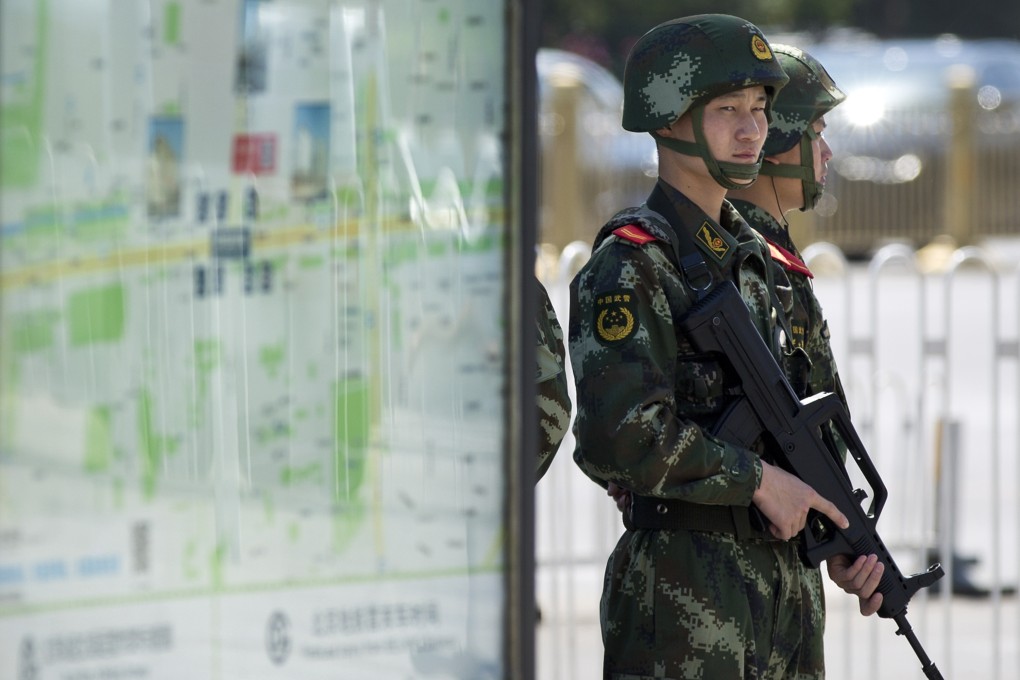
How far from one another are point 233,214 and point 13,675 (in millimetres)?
550

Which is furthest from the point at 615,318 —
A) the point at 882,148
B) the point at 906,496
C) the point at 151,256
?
the point at 882,148

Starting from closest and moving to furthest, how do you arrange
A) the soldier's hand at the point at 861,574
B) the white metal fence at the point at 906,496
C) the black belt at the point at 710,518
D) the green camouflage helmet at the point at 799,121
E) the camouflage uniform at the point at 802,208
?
1. the black belt at the point at 710,518
2. the soldier's hand at the point at 861,574
3. the camouflage uniform at the point at 802,208
4. the green camouflage helmet at the point at 799,121
5. the white metal fence at the point at 906,496

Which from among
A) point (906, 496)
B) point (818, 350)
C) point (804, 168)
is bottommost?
point (906, 496)

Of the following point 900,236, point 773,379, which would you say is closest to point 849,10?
point 900,236

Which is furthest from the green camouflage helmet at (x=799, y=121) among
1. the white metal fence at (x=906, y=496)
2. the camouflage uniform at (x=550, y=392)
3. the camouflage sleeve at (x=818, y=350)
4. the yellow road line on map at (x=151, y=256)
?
the white metal fence at (x=906, y=496)

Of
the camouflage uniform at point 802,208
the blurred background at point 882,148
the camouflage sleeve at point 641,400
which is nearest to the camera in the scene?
the camouflage sleeve at point 641,400

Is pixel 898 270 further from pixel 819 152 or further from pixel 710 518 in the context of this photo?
pixel 710 518

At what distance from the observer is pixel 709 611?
8.02 feet

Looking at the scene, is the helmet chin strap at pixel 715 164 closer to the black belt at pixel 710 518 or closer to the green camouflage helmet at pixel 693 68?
the green camouflage helmet at pixel 693 68

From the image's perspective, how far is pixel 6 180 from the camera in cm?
166

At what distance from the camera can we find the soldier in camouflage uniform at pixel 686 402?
7.90ft

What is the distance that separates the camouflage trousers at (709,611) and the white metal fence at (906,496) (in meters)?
2.06

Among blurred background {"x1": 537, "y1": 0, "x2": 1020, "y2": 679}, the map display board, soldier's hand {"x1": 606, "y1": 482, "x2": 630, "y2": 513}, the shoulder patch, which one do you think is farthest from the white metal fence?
the map display board

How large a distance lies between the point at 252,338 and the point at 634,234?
892mm
